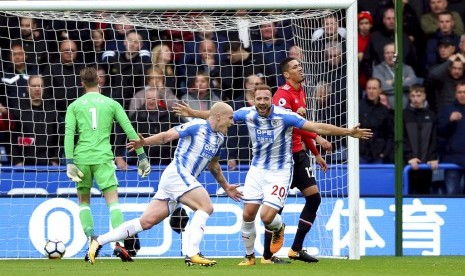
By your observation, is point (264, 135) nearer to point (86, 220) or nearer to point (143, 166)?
point (143, 166)

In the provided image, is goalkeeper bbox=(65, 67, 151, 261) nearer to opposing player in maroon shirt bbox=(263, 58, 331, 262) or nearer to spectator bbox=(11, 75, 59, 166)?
opposing player in maroon shirt bbox=(263, 58, 331, 262)

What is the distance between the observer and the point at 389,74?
703 inches

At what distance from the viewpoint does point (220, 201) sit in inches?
607

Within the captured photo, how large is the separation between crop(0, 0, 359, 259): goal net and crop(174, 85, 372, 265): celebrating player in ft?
5.69

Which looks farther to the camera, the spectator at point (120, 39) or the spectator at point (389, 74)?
the spectator at point (389, 74)

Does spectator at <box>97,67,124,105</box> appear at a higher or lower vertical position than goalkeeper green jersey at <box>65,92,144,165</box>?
higher

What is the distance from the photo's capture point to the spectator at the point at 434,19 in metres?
18.3

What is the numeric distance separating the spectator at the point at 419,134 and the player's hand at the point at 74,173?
16.7 feet

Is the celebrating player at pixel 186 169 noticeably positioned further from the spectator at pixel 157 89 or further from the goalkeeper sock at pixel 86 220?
the spectator at pixel 157 89

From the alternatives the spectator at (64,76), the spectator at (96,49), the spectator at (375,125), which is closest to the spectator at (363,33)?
the spectator at (375,125)

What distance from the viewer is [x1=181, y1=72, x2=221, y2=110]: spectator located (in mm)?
15883

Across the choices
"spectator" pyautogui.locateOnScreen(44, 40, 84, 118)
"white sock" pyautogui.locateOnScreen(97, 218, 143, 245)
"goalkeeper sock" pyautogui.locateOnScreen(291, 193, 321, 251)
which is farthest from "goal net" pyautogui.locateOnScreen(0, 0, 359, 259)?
"white sock" pyautogui.locateOnScreen(97, 218, 143, 245)

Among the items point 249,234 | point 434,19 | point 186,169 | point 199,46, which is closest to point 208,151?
point 186,169

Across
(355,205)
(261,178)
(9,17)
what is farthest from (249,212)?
(9,17)
